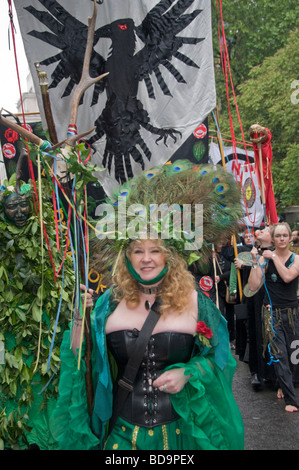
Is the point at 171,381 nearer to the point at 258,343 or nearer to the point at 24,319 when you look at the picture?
the point at 24,319

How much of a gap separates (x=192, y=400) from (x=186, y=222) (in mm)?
976

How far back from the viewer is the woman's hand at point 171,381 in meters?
2.99

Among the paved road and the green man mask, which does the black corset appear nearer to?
the green man mask

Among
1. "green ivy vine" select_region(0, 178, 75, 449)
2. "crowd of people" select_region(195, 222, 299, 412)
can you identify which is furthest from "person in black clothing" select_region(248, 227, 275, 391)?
"green ivy vine" select_region(0, 178, 75, 449)

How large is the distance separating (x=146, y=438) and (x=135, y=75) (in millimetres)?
3557

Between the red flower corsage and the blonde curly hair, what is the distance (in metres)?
0.14

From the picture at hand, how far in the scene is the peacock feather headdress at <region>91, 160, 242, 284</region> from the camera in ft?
10.7

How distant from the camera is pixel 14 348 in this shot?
434 centimetres

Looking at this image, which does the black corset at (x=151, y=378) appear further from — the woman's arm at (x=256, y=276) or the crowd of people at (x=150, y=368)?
the woman's arm at (x=256, y=276)

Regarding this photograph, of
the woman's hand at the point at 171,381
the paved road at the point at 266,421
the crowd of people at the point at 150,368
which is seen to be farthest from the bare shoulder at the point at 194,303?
the paved road at the point at 266,421

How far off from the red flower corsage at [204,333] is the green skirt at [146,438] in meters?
0.44

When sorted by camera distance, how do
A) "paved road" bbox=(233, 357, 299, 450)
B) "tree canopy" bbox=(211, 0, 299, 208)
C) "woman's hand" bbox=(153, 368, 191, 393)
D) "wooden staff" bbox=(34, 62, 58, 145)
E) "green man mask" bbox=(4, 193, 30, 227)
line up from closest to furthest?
"wooden staff" bbox=(34, 62, 58, 145) < "woman's hand" bbox=(153, 368, 191, 393) < "green man mask" bbox=(4, 193, 30, 227) < "paved road" bbox=(233, 357, 299, 450) < "tree canopy" bbox=(211, 0, 299, 208)

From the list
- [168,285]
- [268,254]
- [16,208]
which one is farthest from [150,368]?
[268,254]

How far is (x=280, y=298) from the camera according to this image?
6.27 metres
